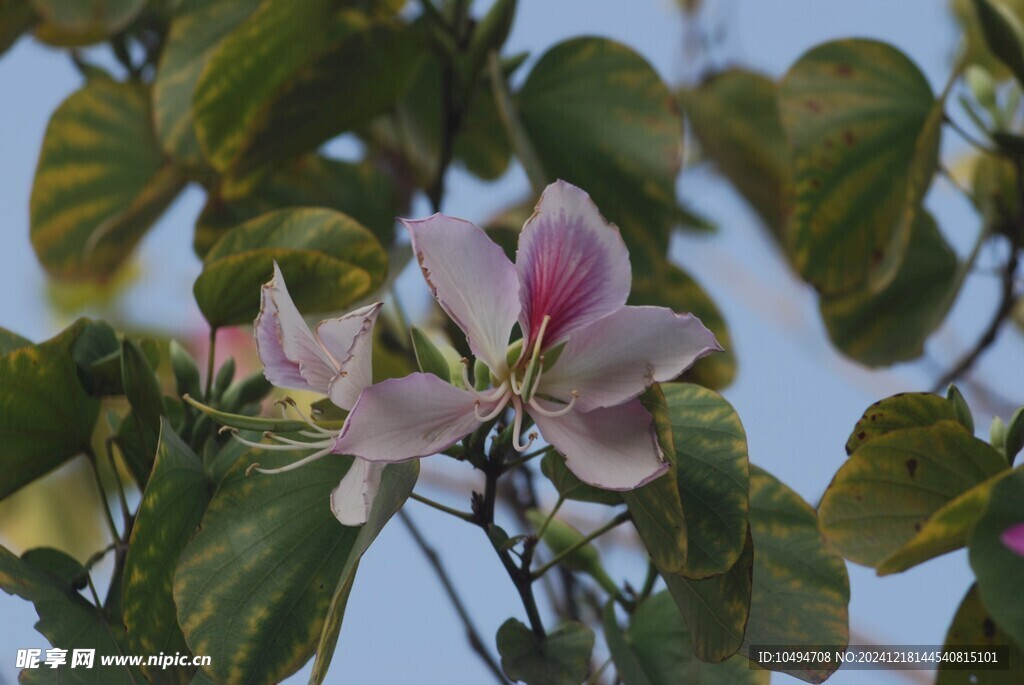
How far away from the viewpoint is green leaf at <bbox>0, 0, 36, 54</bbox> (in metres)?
1.11

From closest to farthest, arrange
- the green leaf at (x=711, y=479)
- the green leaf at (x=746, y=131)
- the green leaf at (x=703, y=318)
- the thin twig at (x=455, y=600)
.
Answer: 1. the green leaf at (x=711, y=479)
2. the thin twig at (x=455, y=600)
3. the green leaf at (x=703, y=318)
4. the green leaf at (x=746, y=131)

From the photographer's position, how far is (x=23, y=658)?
65 centimetres

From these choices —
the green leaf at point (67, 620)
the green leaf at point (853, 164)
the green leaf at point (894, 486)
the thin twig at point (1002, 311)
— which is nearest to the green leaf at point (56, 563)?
the green leaf at point (67, 620)

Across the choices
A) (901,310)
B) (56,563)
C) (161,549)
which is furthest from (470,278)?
(901,310)

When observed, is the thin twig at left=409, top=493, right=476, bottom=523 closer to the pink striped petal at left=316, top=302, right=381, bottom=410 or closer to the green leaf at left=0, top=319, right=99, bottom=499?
the pink striped petal at left=316, top=302, right=381, bottom=410

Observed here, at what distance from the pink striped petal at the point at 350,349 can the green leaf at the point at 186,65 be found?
0.45m

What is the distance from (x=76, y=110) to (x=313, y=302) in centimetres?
46

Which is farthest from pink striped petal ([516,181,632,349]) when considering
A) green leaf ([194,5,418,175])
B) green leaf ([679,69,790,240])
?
green leaf ([679,69,790,240])

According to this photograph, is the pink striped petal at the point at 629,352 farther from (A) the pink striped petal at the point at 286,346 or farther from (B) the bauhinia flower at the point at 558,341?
(A) the pink striped petal at the point at 286,346

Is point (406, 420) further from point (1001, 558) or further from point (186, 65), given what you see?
point (186, 65)

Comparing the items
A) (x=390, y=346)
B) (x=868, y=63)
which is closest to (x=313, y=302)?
(x=390, y=346)

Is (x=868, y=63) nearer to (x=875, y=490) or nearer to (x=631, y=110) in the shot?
(x=631, y=110)

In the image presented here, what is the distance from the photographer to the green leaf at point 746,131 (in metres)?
1.20

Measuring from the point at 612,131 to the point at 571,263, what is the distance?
457mm
